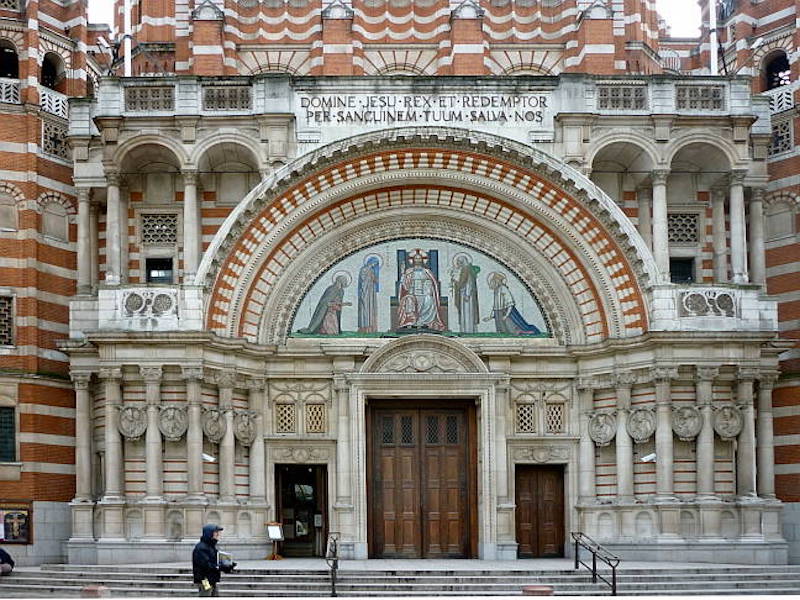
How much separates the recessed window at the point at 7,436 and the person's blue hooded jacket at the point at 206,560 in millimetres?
11650

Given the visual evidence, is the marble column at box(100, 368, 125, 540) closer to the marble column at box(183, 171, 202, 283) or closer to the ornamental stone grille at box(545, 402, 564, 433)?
the marble column at box(183, 171, 202, 283)

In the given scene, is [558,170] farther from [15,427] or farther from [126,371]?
[15,427]

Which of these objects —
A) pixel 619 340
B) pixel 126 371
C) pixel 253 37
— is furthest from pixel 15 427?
pixel 619 340

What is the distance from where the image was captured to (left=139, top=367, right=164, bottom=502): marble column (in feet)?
98.3

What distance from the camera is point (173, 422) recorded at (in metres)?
30.3

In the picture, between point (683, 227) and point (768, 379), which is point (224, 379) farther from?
point (768, 379)

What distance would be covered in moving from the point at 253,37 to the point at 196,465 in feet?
36.4

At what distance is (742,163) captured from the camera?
3123 cm

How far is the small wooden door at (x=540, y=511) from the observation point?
3209 cm

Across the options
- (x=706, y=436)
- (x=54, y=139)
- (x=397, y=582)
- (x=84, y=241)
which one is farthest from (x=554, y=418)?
(x=54, y=139)

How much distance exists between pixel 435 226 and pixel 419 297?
5.58 feet

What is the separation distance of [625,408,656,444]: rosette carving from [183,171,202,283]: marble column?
9.99m

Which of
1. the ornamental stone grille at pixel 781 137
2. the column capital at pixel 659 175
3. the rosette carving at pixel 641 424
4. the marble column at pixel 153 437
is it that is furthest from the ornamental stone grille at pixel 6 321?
the ornamental stone grille at pixel 781 137

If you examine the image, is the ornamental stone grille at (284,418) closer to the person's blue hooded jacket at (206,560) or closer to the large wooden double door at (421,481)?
the large wooden double door at (421,481)
